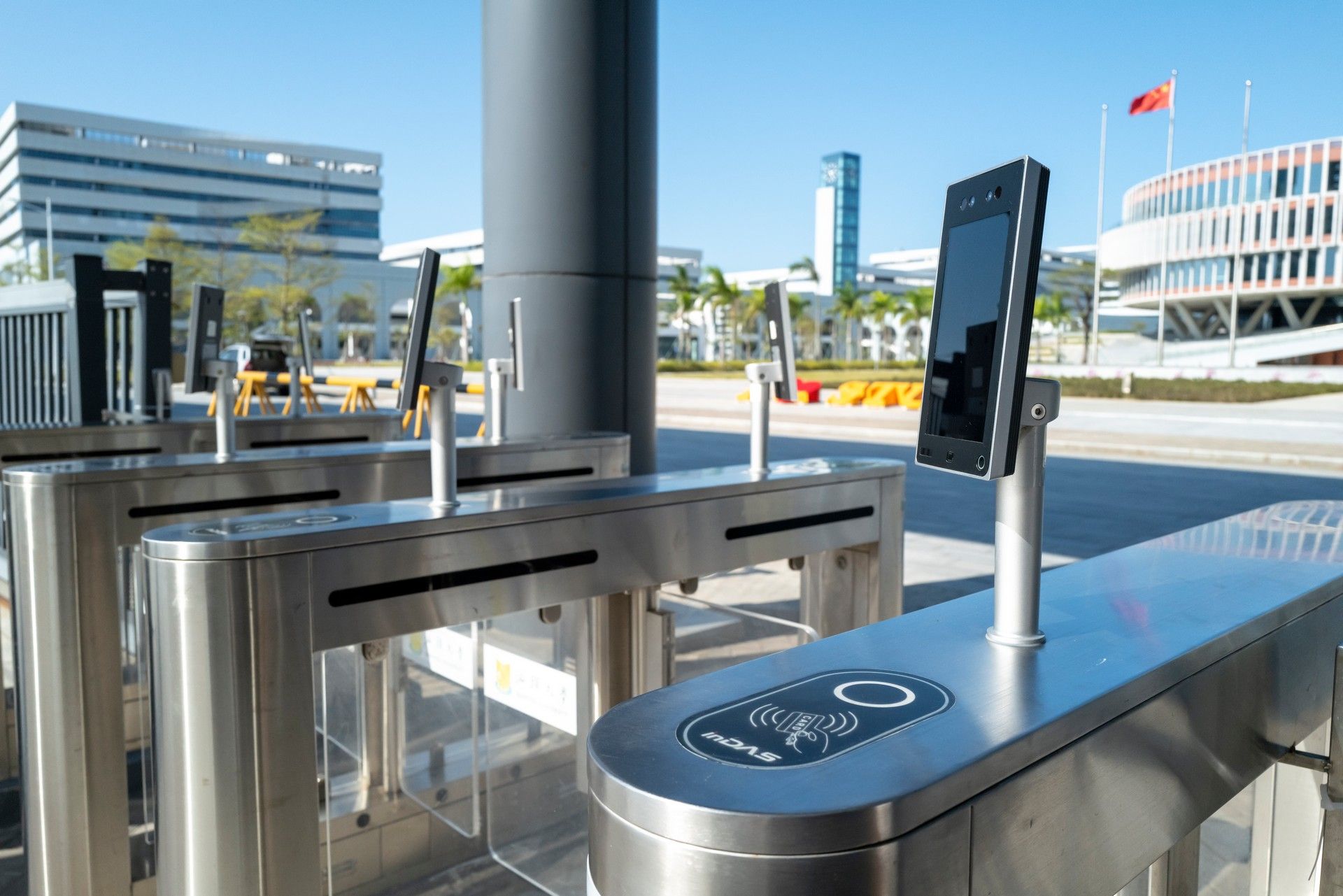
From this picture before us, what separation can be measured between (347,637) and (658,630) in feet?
2.79

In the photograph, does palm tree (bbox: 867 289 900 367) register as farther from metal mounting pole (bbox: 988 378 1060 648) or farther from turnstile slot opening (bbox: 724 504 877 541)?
metal mounting pole (bbox: 988 378 1060 648)

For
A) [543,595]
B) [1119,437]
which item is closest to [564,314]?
[543,595]

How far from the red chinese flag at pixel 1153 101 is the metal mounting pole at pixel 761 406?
30365 millimetres

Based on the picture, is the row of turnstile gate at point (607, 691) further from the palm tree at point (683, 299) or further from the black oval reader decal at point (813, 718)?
the palm tree at point (683, 299)

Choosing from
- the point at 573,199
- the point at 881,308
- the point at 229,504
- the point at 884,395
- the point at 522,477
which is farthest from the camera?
the point at 881,308

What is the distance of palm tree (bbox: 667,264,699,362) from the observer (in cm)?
4241

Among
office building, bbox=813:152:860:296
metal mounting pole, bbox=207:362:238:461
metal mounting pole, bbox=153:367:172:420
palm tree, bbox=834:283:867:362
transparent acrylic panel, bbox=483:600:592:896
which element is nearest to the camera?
transparent acrylic panel, bbox=483:600:592:896

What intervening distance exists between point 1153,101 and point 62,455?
30963 mm

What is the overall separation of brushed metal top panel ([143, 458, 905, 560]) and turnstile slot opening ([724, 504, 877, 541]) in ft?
0.26

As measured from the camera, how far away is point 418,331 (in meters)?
2.13

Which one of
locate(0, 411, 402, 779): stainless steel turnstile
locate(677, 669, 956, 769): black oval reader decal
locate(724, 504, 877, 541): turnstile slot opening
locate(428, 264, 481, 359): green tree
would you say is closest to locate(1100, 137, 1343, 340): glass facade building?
locate(428, 264, 481, 359): green tree

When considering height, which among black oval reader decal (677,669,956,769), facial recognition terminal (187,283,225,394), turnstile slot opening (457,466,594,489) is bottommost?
turnstile slot opening (457,466,594,489)

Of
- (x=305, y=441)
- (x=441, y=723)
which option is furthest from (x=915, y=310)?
(x=441, y=723)

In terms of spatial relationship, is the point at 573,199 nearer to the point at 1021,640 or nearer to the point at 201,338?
the point at 201,338
